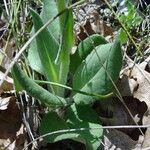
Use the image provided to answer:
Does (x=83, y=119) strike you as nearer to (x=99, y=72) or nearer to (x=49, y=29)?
(x=99, y=72)

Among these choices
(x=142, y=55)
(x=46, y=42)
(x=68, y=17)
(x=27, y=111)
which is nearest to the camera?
(x=68, y=17)

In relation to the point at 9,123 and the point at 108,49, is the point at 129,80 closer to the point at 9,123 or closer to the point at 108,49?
the point at 108,49

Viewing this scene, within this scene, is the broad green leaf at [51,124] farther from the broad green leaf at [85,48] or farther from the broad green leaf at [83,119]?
the broad green leaf at [85,48]

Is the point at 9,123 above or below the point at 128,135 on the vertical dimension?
above

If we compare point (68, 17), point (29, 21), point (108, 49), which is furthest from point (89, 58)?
point (29, 21)

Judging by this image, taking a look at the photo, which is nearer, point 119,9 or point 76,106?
point 76,106

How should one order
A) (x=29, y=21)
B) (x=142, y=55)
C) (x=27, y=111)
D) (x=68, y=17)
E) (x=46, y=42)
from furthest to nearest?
(x=29, y=21)
(x=142, y=55)
(x=27, y=111)
(x=46, y=42)
(x=68, y=17)

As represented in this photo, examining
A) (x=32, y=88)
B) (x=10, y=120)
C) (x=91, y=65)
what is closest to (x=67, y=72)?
(x=91, y=65)

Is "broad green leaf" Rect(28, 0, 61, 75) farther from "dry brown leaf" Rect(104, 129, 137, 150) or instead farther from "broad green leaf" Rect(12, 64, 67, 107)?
"dry brown leaf" Rect(104, 129, 137, 150)

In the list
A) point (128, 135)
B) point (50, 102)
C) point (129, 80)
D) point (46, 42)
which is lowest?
point (128, 135)
